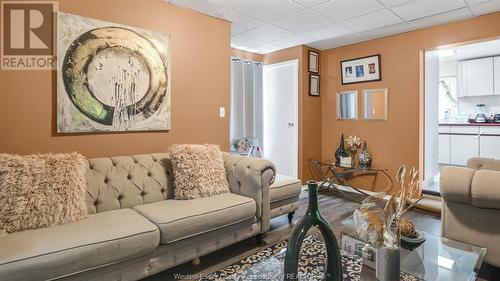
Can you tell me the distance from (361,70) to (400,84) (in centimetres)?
61

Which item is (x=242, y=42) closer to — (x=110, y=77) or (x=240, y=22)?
(x=240, y=22)

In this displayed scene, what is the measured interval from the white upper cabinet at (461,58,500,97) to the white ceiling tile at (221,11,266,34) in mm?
4745

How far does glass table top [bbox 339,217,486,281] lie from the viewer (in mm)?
1375

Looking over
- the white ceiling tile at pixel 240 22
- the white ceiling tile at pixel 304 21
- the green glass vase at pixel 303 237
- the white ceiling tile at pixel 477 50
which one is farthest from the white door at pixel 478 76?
the green glass vase at pixel 303 237

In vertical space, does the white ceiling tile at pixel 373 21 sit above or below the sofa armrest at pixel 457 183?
above

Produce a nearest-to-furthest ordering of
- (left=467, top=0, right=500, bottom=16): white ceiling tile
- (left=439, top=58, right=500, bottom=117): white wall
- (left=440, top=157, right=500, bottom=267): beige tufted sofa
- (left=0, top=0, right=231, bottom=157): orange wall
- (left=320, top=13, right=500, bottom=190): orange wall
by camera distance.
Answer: (left=440, top=157, right=500, bottom=267): beige tufted sofa, (left=0, top=0, right=231, bottom=157): orange wall, (left=467, top=0, right=500, bottom=16): white ceiling tile, (left=320, top=13, right=500, bottom=190): orange wall, (left=439, top=58, right=500, bottom=117): white wall

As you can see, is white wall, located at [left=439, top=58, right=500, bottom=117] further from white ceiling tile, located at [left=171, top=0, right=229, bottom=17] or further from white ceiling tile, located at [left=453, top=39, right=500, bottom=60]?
white ceiling tile, located at [left=171, top=0, right=229, bottom=17]

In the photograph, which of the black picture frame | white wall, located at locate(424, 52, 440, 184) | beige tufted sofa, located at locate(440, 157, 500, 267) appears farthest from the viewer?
the black picture frame

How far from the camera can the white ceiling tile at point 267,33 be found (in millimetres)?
3568

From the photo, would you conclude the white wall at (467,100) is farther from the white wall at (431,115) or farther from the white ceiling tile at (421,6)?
the white ceiling tile at (421,6)

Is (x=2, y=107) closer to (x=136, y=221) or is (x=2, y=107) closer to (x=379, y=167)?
(x=136, y=221)

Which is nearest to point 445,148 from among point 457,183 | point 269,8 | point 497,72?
point 497,72

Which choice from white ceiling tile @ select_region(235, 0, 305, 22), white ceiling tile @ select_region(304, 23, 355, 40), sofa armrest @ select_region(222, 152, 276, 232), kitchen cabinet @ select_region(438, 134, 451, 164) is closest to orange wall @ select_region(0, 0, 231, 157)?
white ceiling tile @ select_region(235, 0, 305, 22)

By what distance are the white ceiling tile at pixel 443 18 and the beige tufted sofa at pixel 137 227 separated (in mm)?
2656
